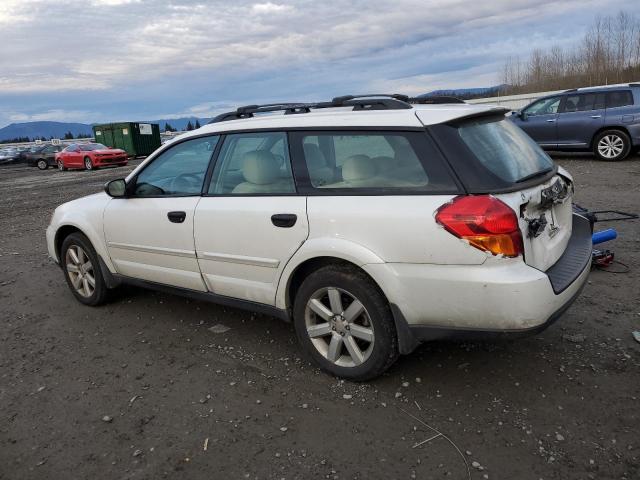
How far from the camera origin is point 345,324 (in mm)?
3109

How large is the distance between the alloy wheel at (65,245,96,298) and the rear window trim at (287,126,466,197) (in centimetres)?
251

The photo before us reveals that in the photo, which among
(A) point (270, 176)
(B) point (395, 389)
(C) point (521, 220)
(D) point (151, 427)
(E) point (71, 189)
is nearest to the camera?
(C) point (521, 220)

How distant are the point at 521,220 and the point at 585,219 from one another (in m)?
1.39

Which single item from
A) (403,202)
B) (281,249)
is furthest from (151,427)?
(403,202)

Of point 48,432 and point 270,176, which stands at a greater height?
point 270,176

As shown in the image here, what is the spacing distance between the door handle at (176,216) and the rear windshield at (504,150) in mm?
2046

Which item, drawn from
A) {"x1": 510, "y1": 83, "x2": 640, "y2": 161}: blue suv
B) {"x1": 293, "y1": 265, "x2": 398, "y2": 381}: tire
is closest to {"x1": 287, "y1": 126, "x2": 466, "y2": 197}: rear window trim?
{"x1": 293, "y1": 265, "x2": 398, "y2": 381}: tire

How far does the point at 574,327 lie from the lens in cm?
372

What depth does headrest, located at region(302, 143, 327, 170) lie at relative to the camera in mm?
3250

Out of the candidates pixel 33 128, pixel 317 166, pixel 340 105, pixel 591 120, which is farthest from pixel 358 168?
pixel 33 128

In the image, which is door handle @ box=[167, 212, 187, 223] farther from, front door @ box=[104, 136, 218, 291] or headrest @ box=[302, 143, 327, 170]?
headrest @ box=[302, 143, 327, 170]

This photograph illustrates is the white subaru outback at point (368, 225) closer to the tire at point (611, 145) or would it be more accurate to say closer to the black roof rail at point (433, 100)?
the black roof rail at point (433, 100)

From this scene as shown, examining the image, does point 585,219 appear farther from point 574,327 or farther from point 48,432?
point 48,432

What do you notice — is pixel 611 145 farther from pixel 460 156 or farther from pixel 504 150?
pixel 460 156
